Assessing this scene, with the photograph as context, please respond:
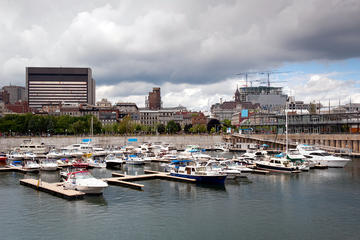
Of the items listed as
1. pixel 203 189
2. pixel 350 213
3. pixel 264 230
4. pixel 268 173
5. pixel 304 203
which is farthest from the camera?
pixel 268 173

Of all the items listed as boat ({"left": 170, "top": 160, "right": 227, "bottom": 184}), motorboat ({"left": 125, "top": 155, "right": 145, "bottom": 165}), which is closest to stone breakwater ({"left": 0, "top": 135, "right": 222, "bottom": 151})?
motorboat ({"left": 125, "top": 155, "right": 145, "bottom": 165})

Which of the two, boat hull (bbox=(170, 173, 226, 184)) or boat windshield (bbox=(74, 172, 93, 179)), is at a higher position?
boat windshield (bbox=(74, 172, 93, 179))

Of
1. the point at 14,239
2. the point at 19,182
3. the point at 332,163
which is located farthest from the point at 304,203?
the point at 19,182

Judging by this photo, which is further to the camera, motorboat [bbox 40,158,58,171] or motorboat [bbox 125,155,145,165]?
motorboat [bbox 125,155,145,165]

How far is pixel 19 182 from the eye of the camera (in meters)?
68.8

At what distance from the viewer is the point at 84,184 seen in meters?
54.5

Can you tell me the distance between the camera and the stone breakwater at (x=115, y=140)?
150750 millimetres

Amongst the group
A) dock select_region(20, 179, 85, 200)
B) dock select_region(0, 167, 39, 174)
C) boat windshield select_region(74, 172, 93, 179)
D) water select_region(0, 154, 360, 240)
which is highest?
boat windshield select_region(74, 172, 93, 179)

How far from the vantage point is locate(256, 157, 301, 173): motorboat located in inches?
3174

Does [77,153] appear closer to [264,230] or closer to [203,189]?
[203,189]

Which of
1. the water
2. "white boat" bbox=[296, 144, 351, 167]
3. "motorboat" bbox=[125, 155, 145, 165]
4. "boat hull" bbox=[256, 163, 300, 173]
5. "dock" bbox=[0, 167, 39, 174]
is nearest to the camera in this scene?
the water

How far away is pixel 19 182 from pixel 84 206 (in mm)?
26207

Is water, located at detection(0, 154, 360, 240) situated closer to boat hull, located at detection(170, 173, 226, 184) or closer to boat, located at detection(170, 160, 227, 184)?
boat hull, located at detection(170, 173, 226, 184)

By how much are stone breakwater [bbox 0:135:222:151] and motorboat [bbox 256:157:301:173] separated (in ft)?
296
